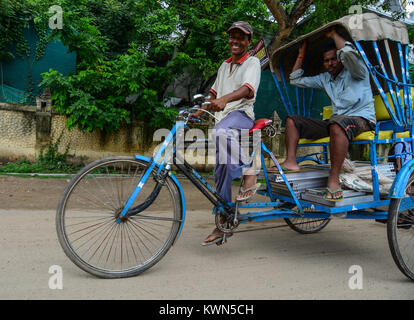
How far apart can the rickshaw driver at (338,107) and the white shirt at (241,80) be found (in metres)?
0.60

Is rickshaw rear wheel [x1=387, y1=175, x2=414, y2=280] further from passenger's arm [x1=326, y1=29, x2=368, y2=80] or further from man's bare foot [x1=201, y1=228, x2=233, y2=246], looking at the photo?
man's bare foot [x1=201, y1=228, x2=233, y2=246]

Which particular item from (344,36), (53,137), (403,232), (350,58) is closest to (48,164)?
(53,137)

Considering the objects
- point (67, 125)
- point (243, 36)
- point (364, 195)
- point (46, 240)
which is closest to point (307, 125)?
point (364, 195)

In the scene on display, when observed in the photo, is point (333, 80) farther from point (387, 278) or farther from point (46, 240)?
point (46, 240)

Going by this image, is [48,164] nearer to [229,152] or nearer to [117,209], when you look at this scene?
[117,209]

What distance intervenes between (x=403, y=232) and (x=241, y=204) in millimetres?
1550

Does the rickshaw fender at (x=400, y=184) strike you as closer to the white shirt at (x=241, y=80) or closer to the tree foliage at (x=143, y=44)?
the white shirt at (x=241, y=80)

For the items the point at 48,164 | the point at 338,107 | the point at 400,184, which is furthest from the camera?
the point at 48,164

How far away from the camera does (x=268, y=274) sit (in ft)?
8.92

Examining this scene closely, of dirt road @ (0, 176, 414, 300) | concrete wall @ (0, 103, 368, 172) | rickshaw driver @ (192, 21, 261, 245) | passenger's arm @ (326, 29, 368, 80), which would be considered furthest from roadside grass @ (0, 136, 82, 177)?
passenger's arm @ (326, 29, 368, 80)

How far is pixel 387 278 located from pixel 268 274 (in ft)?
3.26

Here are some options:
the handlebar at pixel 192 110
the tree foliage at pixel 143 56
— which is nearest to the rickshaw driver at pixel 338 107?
the handlebar at pixel 192 110

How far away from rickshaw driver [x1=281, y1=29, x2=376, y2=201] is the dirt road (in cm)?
72

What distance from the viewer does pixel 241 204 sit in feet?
9.59
